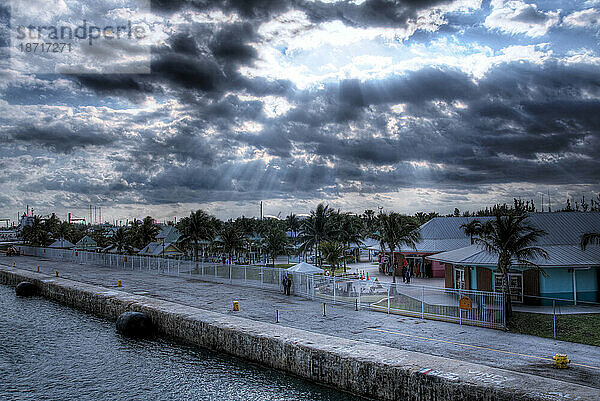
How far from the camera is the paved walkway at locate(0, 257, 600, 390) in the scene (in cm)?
1678

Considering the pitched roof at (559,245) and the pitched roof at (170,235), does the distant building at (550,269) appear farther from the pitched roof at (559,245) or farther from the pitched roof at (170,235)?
the pitched roof at (170,235)

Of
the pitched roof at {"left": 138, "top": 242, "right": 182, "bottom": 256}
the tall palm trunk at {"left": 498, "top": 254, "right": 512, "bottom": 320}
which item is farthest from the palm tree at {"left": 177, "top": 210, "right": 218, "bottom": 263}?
the tall palm trunk at {"left": 498, "top": 254, "right": 512, "bottom": 320}

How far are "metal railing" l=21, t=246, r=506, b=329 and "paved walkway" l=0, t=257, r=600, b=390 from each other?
0.87 meters

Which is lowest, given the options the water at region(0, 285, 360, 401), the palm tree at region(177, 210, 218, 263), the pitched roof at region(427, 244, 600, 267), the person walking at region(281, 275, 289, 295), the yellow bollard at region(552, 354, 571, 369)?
the water at region(0, 285, 360, 401)

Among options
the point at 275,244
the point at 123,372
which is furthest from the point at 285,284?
the point at 275,244

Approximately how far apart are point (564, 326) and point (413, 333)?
337 inches

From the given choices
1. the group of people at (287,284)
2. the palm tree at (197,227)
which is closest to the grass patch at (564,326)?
the group of people at (287,284)

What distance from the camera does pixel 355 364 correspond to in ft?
55.7

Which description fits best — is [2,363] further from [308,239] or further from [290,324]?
[308,239]

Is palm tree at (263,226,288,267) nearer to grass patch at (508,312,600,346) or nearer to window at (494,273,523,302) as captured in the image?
window at (494,273,523,302)

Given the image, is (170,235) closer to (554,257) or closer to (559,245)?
(559,245)

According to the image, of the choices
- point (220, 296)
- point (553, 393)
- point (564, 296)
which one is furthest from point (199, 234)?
point (553, 393)

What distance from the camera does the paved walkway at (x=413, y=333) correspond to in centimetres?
1678

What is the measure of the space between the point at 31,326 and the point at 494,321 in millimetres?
29140
